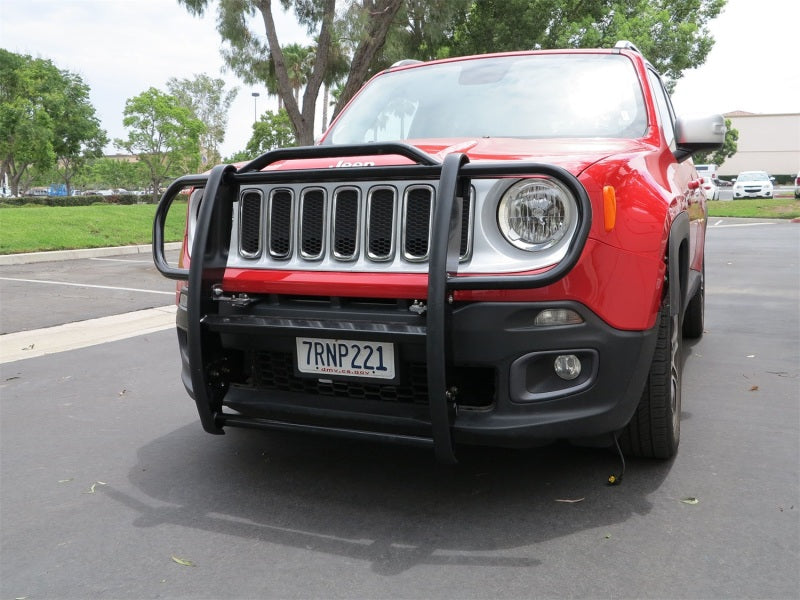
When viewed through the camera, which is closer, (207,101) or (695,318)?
(695,318)

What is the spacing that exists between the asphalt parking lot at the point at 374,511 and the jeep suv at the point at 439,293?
333 mm

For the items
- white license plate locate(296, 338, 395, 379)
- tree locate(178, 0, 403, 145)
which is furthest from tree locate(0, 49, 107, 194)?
white license plate locate(296, 338, 395, 379)

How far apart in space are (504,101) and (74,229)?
49.1 feet

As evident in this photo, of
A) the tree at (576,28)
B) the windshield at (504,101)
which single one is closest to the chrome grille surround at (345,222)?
the windshield at (504,101)

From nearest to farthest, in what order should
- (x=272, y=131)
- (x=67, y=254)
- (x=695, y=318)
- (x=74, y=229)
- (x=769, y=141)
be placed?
(x=695, y=318), (x=67, y=254), (x=74, y=229), (x=272, y=131), (x=769, y=141)

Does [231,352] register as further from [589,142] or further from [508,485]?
[589,142]

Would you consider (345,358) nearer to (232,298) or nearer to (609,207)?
(232,298)

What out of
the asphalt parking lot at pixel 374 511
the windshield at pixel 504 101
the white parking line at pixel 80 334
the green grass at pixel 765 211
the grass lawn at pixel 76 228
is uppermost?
the windshield at pixel 504 101

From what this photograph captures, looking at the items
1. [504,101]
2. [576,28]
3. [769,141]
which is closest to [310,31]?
[576,28]

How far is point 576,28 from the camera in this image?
93.4ft

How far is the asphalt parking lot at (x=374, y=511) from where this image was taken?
2.56 meters

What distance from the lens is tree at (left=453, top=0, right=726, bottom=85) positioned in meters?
28.0

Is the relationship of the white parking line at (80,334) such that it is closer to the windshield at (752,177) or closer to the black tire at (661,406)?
the black tire at (661,406)

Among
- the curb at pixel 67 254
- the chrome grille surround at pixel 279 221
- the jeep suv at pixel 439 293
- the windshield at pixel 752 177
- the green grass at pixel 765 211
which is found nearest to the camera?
the jeep suv at pixel 439 293
